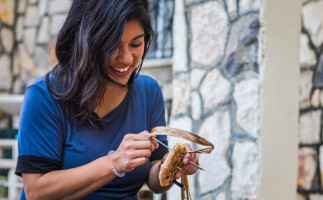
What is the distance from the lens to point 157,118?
5.12 feet

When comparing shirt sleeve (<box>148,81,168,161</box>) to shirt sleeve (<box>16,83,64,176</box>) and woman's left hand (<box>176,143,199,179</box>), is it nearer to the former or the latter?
woman's left hand (<box>176,143,199,179</box>)

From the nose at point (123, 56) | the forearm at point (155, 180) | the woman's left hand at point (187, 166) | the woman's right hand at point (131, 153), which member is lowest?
the forearm at point (155, 180)

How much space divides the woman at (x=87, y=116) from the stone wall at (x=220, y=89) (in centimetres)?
112

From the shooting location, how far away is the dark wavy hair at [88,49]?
120 centimetres

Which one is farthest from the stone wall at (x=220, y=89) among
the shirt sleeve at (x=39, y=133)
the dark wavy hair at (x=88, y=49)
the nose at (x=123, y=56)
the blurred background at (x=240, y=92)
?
the shirt sleeve at (x=39, y=133)

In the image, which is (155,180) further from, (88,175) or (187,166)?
(88,175)

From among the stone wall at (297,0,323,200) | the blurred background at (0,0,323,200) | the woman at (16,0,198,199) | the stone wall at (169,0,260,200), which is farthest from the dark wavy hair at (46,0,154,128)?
the stone wall at (297,0,323,200)

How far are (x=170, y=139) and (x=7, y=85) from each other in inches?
103

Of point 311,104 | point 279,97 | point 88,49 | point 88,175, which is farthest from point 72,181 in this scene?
point 311,104

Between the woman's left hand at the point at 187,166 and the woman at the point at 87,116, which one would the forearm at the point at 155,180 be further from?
the woman's left hand at the point at 187,166

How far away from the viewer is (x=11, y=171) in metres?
3.44

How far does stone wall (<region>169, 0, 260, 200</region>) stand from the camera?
2338 millimetres

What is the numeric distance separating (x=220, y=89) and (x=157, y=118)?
106 cm

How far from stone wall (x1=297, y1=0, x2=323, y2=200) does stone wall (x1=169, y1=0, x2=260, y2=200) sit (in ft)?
3.97
